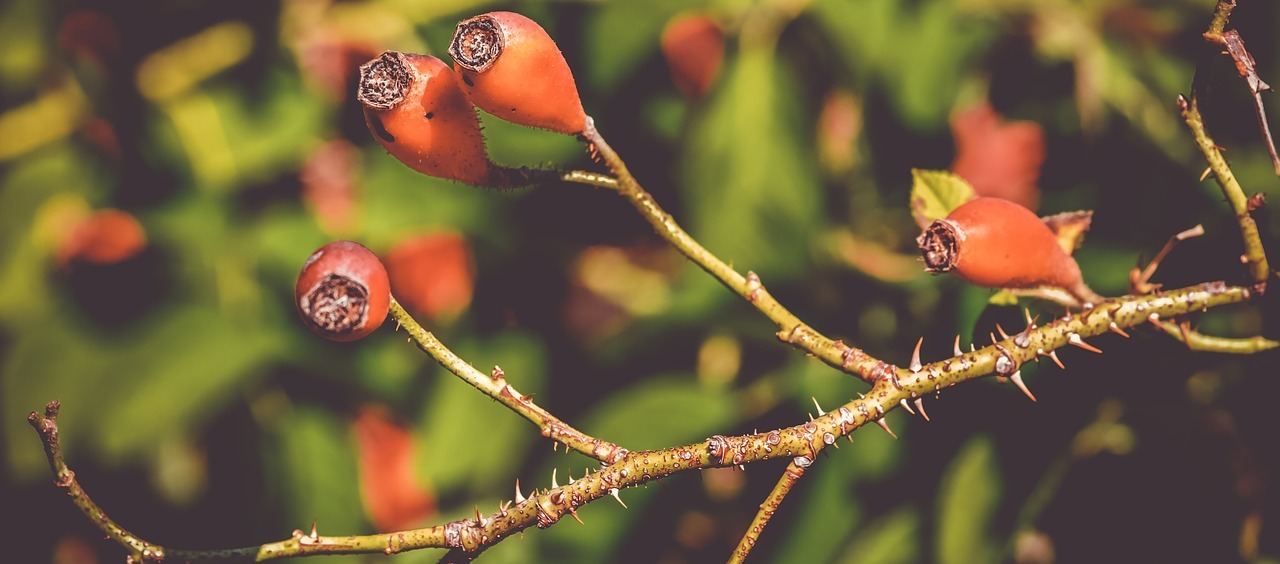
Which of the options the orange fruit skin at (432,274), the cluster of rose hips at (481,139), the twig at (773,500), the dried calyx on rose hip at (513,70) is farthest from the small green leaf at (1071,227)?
the orange fruit skin at (432,274)

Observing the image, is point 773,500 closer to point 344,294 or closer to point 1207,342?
point 344,294

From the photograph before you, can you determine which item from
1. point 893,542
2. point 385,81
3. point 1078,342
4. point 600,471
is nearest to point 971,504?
point 893,542

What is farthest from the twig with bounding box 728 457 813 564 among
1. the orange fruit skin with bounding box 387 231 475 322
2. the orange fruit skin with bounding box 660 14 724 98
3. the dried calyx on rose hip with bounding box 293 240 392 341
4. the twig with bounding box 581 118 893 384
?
the orange fruit skin with bounding box 660 14 724 98

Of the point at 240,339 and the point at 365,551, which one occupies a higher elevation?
the point at 365,551

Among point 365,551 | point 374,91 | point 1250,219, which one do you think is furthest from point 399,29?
point 1250,219

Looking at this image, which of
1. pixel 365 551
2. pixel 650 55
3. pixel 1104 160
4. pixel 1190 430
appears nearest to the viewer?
pixel 365 551

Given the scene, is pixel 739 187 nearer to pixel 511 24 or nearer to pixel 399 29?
pixel 399 29

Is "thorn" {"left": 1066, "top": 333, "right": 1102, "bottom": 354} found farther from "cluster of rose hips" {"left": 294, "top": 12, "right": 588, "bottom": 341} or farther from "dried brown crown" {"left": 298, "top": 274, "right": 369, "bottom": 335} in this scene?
"dried brown crown" {"left": 298, "top": 274, "right": 369, "bottom": 335}
